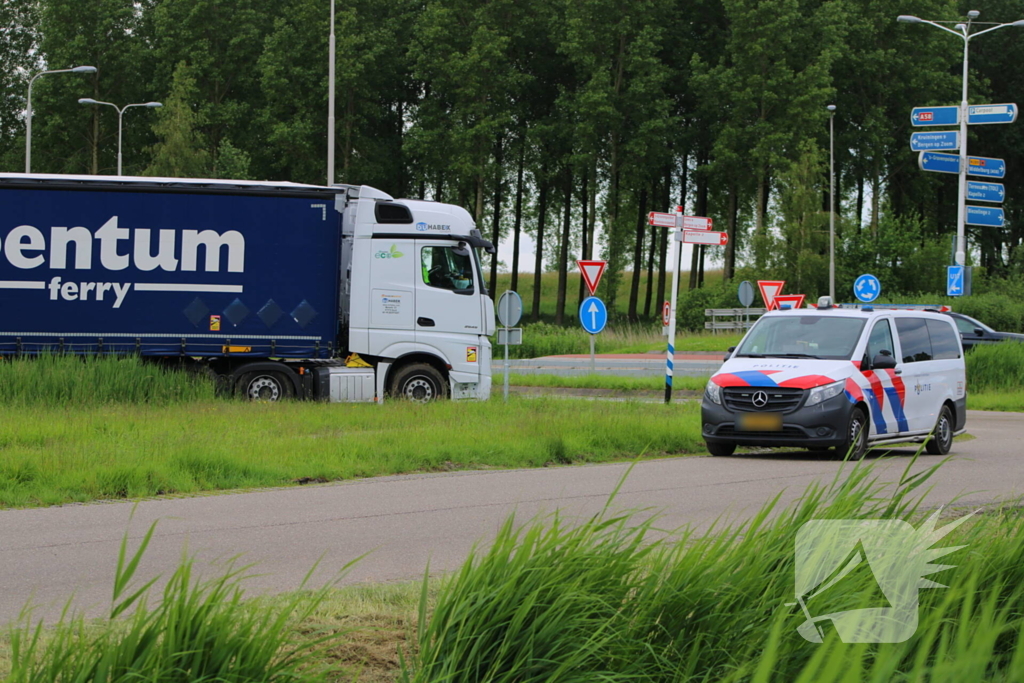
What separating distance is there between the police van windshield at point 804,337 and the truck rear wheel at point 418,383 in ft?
21.0

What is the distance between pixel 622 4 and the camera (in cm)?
5900

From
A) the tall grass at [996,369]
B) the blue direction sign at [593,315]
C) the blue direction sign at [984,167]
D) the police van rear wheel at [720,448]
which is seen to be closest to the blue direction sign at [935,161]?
the blue direction sign at [984,167]

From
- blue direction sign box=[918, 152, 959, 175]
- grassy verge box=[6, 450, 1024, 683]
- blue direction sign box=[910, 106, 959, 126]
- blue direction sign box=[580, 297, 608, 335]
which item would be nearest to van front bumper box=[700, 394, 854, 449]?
grassy verge box=[6, 450, 1024, 683]

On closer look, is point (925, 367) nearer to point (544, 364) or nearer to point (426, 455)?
point (426, 455)

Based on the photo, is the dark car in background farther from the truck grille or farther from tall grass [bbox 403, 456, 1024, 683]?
tall grass [bbox 403, 456, 1024, 683]

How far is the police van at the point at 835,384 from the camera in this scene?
13898 mm

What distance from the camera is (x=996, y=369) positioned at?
88.4 feet

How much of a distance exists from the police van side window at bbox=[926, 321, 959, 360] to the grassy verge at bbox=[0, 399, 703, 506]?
3233mm

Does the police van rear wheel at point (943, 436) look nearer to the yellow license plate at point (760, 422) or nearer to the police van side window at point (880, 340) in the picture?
the police van side window at point (880, 340)


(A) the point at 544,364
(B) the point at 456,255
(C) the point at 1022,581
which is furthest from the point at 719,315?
(C) the point at 1022,581

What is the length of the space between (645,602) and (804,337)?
1126cm

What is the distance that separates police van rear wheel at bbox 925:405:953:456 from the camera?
1521 centimetres

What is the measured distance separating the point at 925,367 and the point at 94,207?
13.1 meters

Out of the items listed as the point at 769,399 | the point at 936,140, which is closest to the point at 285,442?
the point at 769,399
